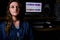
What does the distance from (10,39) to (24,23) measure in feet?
0.74

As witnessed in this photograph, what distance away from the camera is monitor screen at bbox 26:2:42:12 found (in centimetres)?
321

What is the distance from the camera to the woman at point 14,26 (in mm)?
1906

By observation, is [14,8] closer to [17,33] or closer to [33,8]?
[17,33]

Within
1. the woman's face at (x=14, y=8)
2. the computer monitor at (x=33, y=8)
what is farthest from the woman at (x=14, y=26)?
the computer monitor at (x=33, y=8)

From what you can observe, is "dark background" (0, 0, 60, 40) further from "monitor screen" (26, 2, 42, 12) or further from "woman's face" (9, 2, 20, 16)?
"woman's face" (9, 2, 20, 16)

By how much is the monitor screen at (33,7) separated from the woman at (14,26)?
1.25 metres

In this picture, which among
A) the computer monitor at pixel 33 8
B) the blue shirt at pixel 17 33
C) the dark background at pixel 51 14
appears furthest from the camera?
the computer monitor at pixel 33 8

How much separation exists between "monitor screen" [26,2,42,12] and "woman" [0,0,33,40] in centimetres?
125

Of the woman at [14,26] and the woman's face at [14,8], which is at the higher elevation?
the woman's face at [14,8]

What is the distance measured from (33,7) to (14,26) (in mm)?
1349

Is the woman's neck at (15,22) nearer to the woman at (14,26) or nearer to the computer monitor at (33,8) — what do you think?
the woman at (14,26)

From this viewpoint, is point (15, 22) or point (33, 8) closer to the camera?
point (15, 22)

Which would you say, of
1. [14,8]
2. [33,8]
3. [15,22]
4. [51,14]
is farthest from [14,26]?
[51,14]

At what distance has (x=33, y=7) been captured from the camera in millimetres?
3217
